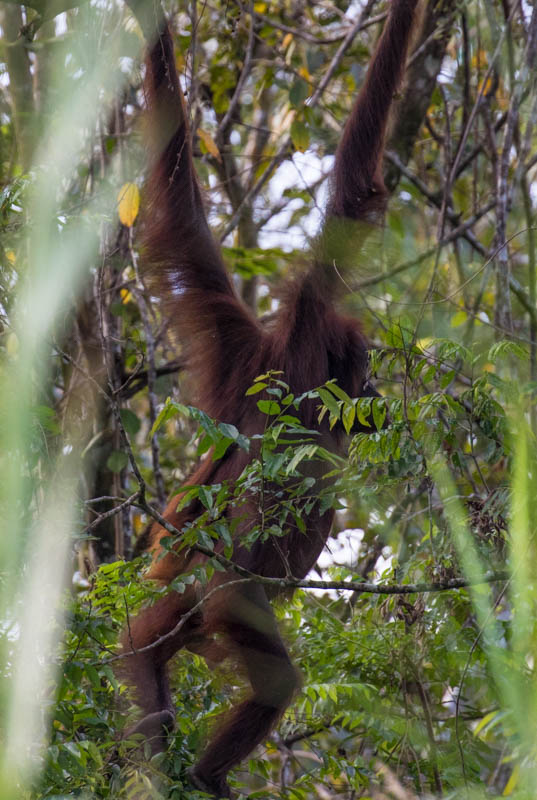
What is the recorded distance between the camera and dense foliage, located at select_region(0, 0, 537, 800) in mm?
2141

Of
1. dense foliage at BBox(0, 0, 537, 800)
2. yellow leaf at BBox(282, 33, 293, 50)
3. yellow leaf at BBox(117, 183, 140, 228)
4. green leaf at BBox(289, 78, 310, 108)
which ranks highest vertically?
yellow leaf at BBox(282, 33, 293, 50)

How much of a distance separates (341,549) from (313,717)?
95cm

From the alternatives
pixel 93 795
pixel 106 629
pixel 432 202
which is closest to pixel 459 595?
pixel 106 629

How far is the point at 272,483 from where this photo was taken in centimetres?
283

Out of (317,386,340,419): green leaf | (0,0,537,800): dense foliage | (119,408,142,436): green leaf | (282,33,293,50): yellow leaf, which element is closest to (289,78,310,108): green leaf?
(0,0,537,800): dense foliage

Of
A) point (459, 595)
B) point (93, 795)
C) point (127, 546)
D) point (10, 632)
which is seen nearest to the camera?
point (93, 795)

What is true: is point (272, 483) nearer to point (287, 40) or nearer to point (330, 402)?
point (330, 402)

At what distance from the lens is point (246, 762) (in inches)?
120

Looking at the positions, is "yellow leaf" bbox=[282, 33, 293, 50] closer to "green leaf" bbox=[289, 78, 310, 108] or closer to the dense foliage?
the dense foliage

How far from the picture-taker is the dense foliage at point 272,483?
7.02ft

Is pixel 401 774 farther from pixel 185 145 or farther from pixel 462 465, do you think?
pixel 185 145

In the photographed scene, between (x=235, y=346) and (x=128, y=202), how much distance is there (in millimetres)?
1005

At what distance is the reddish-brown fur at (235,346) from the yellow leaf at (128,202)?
54 centimetres

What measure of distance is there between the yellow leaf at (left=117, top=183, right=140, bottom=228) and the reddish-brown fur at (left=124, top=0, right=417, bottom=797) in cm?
54
